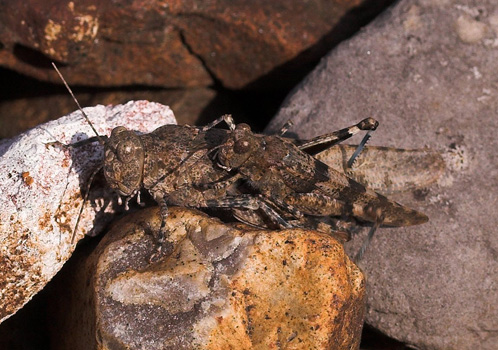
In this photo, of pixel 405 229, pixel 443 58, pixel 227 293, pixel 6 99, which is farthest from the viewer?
pixel 6 99

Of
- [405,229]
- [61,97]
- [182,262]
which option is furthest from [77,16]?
[405,229]

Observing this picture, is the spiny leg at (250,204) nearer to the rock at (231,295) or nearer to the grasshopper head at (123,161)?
the rock at (231,295)

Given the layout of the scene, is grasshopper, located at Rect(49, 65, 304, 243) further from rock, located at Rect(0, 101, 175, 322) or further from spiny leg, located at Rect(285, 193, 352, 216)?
spiny leg, located at Rect(285, 193, 352, 216)

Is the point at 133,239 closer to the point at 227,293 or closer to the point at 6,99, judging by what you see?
the point at 227,293

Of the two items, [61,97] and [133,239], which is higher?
[133,239]

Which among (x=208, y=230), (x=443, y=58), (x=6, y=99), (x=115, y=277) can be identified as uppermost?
(x=443, y=58)

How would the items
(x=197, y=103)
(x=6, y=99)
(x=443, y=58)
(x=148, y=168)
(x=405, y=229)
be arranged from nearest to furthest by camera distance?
(x=148, y=168) → (x=405, y=229) → (x=443, y=58) → (x=197, y=103) → (x=6, y=99)

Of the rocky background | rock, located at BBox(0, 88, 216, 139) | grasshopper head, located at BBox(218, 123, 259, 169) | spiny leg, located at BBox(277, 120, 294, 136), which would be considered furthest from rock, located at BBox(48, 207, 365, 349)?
rock, located at BBox(0, 88, 216, 139)

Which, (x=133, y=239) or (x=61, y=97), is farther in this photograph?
(x=61, y=97)
